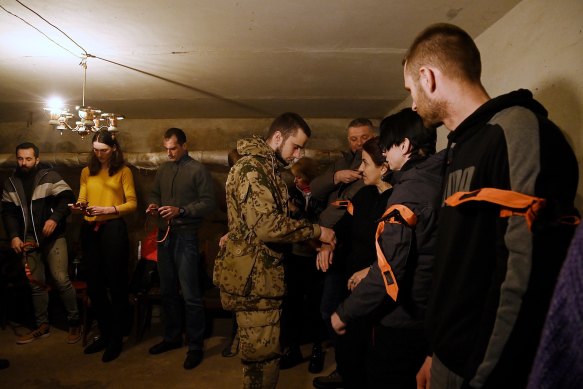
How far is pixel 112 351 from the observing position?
339cm

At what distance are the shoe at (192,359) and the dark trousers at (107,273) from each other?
78 centimetres

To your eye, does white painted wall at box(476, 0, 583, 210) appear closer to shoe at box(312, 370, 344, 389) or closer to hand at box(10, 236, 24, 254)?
shoe at box(312, 370, 344, 389)

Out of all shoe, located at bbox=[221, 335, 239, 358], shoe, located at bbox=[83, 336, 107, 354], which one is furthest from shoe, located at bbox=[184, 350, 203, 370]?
shoe, located at bbox=[83, 336, 107, 354]

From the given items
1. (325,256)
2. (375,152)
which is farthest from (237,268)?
(375,152)

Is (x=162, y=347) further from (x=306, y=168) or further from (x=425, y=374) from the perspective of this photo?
(x=425, y=374)

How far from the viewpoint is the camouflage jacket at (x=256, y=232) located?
1988 millimetres

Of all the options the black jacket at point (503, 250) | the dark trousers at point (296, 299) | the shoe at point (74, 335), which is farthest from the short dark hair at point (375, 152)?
the shoe at point (74, 335)

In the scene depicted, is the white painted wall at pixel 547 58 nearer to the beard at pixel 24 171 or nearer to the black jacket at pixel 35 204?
the black jacket at pixel 35 204

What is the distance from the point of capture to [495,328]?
864mm

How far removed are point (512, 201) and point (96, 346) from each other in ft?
13.2

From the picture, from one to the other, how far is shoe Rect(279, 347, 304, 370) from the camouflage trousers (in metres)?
1.26

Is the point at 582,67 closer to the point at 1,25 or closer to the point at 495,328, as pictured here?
the point at 495,328

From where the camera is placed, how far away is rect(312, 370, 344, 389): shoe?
2932 mm

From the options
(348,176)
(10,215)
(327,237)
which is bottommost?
(10,215)
